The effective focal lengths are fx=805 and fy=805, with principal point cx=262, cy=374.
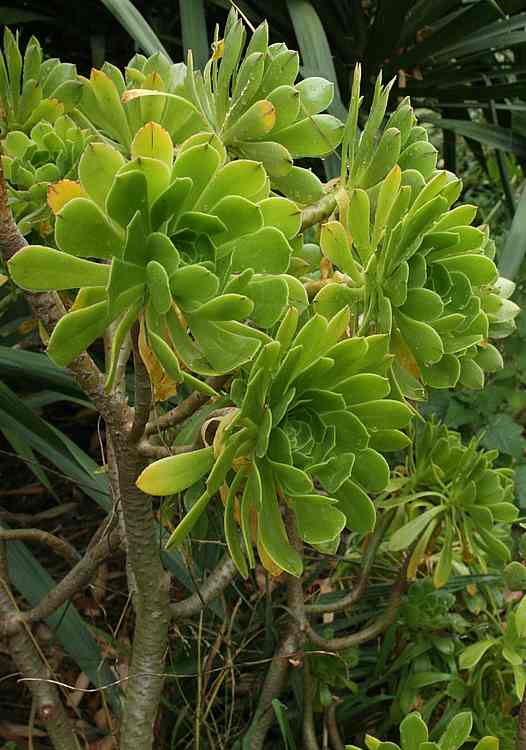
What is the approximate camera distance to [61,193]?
0.43 metres

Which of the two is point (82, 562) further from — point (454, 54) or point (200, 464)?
point (454, 54)

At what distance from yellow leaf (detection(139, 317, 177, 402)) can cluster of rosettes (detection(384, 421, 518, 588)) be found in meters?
0.42

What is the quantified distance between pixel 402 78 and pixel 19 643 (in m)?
1.36

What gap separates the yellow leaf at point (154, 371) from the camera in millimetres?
451

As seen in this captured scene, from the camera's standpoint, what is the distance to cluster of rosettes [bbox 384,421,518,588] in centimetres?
86

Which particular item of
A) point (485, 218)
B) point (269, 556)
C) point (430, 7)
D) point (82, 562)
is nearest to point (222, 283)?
point (269, 556)

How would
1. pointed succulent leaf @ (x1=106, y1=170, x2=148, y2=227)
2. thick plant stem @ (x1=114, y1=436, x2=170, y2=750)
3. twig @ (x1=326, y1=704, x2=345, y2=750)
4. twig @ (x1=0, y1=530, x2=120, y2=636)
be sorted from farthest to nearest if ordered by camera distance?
1. twig @ (x1=326, y1=704, x2=345, y2=750)
2. twig @ (x1=0, y1=530, x2=120, y2=636)
3. thick plant stem @ (x1=114, y1=436, x2=170, y2=750)
4. pointed succulent leaf @ (x1=106, y1=170, x2=148, y2=227)

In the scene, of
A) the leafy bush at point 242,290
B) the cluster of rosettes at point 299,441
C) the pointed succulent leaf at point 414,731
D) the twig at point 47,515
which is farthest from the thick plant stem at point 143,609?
the twig at point 47,515

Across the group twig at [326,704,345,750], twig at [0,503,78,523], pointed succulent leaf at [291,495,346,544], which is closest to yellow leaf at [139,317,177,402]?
pointed succulent leaf at [291,495,346,544]

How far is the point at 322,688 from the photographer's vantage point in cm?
96

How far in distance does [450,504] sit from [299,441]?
45 cm

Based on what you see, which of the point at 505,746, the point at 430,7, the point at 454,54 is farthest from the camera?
the point at 454,54

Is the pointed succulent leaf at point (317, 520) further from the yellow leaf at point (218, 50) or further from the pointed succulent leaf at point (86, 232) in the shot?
the yellow leaf at point (218, 50)

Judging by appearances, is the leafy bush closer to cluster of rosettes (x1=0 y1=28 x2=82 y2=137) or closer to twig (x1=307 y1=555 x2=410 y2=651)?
cluster of rosettes (x1=0 y1=28 x2=82 y2=137)
